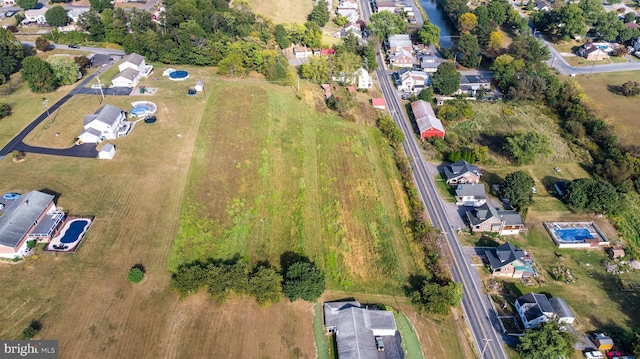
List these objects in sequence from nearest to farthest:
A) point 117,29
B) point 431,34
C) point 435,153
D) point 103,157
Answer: point 103,157
point 435,153
point 117,29
point 431,34

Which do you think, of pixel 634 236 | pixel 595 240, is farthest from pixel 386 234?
pixel 634 236

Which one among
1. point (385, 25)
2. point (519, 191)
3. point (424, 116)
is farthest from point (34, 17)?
point (519, 191)

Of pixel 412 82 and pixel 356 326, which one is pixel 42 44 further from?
pixel 356 326

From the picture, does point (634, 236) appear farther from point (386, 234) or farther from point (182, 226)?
point (182, 226)

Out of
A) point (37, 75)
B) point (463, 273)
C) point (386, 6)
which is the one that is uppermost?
point (37, 75)

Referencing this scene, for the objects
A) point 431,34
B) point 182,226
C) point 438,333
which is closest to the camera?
point 438,333

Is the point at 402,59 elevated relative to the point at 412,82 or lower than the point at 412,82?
lower
